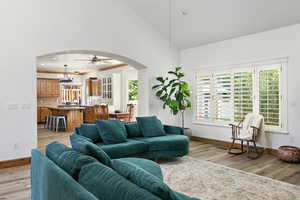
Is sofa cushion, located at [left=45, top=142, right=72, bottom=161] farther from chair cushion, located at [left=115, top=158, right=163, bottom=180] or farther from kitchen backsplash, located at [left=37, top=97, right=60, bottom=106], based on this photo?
kitchen backsplash, located at [left=37, top=97, right=60, bottom=106]

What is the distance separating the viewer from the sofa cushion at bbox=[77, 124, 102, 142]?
14.0ft

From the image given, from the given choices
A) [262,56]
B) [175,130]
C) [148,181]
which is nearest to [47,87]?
[175,130]

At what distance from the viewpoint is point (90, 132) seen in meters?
4.32

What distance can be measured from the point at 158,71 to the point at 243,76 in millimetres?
2437

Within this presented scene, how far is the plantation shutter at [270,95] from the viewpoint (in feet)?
16.5

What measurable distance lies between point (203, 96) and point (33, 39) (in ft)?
15.4

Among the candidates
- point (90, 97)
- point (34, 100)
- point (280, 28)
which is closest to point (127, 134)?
point (34, 100)

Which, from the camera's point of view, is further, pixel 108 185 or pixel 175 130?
pixel 175 130

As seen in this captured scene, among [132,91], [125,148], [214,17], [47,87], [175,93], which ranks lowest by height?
[125,148]

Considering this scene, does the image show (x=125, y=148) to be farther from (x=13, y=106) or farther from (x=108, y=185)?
(x=108, y=185)

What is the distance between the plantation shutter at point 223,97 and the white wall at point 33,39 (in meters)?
2.60

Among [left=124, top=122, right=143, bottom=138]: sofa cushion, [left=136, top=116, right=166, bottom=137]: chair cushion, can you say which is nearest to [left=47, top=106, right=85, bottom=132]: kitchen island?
[left=124, top=122, right=143, bottom=138]: sofa cushion

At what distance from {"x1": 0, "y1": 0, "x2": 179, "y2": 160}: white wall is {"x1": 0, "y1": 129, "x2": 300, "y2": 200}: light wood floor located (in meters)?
0.77

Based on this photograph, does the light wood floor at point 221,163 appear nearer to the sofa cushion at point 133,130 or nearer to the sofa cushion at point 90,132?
the sofa cushion at point 90,132
